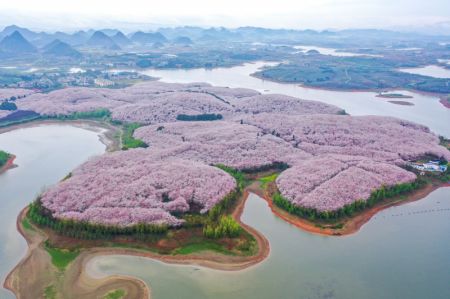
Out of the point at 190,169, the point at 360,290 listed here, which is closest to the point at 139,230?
the point at 190,169

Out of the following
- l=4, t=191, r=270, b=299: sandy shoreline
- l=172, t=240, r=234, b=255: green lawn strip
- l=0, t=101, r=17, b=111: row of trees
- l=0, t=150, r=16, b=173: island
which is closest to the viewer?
l=4, t=191, r=270, b=299: sandy shoreline

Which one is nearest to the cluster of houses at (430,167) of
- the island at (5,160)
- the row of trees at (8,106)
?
the island at (5,160)

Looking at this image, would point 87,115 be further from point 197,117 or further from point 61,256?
point 61,256

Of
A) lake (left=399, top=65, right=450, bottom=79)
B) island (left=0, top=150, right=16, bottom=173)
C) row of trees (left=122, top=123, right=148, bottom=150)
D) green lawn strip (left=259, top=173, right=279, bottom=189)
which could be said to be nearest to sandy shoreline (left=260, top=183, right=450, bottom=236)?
green lawn strip (left=259, top=173, right=279, bottom=189)

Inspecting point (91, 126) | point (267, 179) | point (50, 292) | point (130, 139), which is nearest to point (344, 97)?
point (267, 179)

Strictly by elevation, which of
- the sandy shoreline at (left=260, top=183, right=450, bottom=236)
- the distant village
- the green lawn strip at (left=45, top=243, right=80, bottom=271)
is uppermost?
the distant village

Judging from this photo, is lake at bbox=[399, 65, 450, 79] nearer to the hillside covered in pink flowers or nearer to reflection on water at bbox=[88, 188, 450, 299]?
the hillside covered in pink flowers

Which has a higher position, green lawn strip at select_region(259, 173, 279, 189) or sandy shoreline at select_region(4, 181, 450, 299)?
green lawn strip at select_region(259, 173, 279, 189)

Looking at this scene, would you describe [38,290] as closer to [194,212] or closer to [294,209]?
[194,212]
